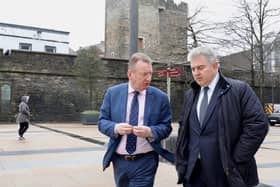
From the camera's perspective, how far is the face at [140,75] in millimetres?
2762

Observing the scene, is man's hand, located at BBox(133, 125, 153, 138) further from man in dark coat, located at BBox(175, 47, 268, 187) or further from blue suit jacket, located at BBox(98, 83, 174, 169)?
man in dark coat, located at BBox(175, 47, 268, 187)

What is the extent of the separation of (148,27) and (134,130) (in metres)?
35.6

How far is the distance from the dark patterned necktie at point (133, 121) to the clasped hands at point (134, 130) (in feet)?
0.35

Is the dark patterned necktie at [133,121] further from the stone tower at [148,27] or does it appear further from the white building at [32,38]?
the white building at [32,38]

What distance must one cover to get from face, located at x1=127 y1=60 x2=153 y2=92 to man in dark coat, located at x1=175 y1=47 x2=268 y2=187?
1.22 ft

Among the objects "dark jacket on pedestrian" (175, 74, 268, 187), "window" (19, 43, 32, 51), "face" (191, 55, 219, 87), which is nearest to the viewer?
"dark jacket on pedestrian" (175, 74, 268, 187)

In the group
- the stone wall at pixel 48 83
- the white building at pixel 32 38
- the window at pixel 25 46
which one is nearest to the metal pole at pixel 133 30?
the stone wall at pixel 48 83

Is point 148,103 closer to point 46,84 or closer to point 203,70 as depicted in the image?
point 203,70

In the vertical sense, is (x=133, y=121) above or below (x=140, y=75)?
below

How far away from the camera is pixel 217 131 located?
2.42 meters

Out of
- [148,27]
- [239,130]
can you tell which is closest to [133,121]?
[239,130]

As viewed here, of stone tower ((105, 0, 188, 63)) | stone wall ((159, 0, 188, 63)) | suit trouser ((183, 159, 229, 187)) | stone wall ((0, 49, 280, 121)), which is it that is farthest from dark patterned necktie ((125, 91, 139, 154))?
stone wall ((159, 0, 188, 63))

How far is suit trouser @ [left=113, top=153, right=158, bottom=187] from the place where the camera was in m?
2.72

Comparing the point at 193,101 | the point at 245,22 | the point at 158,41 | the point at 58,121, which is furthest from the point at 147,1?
the point at 193,101
